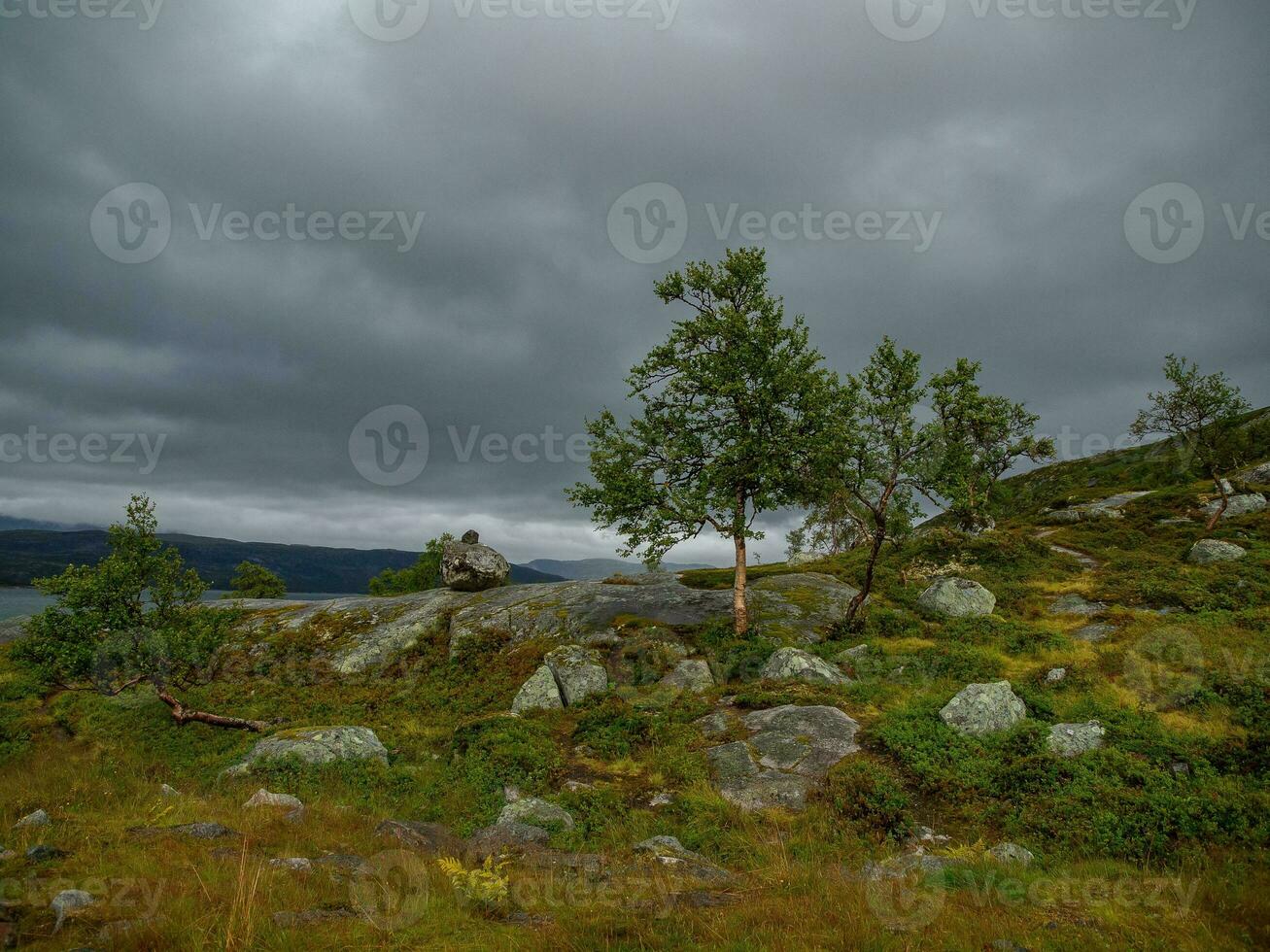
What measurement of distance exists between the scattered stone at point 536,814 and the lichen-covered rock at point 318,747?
632 cm

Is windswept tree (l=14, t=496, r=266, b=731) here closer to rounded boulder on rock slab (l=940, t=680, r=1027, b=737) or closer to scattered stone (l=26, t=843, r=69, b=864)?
scattered stone (l=26, t=843, r=69, b=864)

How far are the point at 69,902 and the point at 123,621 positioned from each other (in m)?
17.2

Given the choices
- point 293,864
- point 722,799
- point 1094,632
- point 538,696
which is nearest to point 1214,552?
point 1094,632

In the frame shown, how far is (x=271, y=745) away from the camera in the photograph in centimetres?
1756

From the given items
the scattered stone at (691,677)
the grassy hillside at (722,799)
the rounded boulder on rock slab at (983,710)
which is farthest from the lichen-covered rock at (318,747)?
the rounded boulder on rock slab at (983,710)

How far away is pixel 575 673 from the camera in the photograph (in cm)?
2330

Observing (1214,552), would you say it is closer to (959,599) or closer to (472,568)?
(959,599)

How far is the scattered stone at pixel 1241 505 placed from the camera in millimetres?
47000

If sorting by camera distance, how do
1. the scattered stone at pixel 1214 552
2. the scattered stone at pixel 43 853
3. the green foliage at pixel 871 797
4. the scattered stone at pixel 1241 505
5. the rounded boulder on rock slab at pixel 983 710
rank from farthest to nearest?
the scattered stone at pixel 1241 505
the scattered stone at pixel 1214 552
the rounded boulder on rock slab at pixel 983 710
the green foliage at pixel 871 797
the scattered stone at pixel 43 853

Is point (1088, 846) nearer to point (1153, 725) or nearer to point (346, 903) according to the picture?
point (1153, 725)

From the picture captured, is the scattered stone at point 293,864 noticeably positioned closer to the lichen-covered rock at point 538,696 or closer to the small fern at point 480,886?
the small fern at point 480,886

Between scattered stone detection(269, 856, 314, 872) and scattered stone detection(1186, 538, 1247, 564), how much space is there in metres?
46.8

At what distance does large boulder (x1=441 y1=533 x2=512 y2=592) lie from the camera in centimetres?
3744

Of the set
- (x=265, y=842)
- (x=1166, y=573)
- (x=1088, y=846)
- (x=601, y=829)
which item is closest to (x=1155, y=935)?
(x=1088, y=846)
